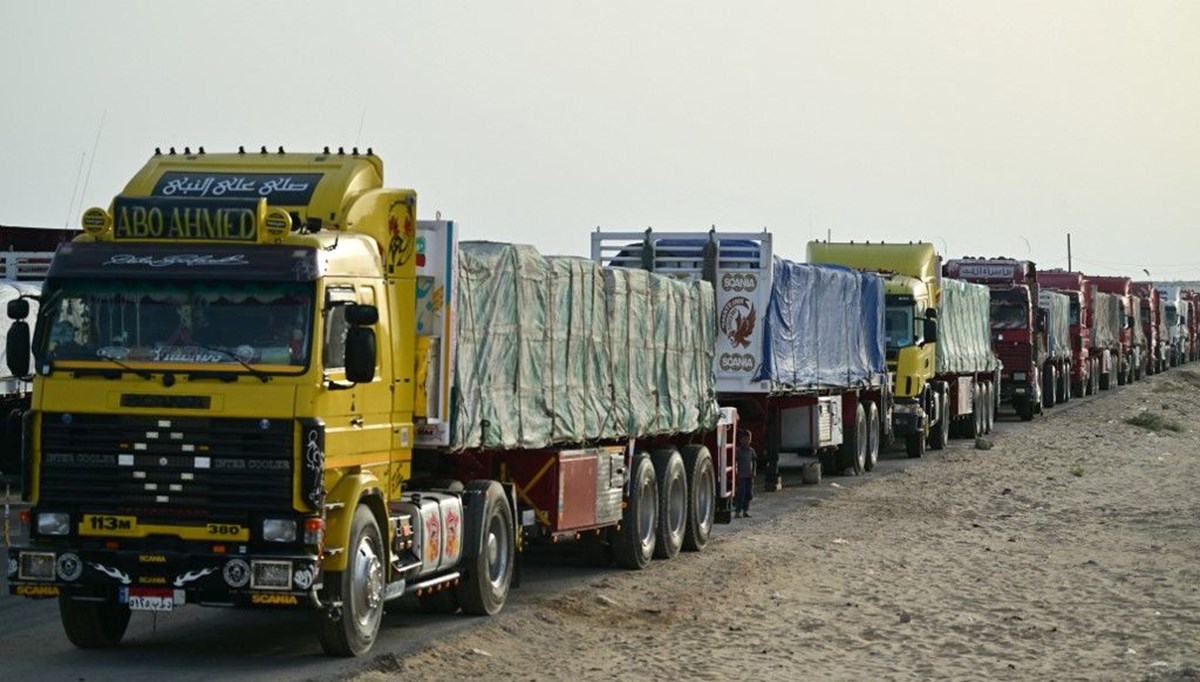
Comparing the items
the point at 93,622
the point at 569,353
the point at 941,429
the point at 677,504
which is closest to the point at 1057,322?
the point at 941,429

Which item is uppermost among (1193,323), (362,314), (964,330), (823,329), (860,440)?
(1193,323)

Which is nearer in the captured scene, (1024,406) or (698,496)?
(698,496)

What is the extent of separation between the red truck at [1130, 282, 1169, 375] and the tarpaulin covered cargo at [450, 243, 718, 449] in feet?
200

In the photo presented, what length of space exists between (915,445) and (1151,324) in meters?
52.3

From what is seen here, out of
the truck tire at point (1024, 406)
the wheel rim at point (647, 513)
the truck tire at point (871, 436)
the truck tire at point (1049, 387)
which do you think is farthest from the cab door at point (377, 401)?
the truck tire at point (1049, 387)

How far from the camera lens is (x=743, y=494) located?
26.4m

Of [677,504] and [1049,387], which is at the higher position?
[1049,387]

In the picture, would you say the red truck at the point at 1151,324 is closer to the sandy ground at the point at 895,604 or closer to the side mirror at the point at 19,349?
the sandy ground at the point at 895,604

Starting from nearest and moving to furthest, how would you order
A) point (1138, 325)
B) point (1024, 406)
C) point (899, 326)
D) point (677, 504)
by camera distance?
point (677, 504), point (899, 326), point (1024, 406), point (1138, 325)

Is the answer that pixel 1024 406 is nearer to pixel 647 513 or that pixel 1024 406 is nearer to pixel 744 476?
pixel 744 476

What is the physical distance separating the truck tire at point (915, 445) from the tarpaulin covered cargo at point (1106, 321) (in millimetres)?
27506

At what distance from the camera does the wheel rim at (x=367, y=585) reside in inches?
539

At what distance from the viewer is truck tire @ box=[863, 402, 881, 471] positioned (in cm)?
3581

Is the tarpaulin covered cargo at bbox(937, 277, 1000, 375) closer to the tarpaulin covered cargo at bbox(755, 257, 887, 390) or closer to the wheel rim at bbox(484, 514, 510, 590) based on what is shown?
the tarpaulin covered cargo at bbox(755, 257, 887, 390)
